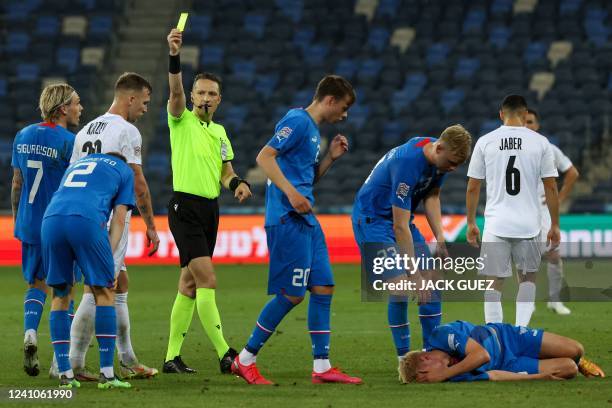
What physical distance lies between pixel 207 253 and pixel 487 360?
245 centimetres

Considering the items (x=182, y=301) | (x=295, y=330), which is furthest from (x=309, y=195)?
(x=295, y=330)

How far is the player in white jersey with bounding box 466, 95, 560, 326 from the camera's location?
34.1 feet

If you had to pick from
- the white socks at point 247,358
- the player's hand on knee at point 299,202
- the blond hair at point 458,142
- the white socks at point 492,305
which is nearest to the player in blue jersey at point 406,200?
the blond hair at point 458,142

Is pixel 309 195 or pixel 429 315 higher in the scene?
pixel 309 195

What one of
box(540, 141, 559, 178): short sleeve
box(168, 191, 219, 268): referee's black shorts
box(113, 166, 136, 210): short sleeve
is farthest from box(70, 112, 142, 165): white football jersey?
box(540, 141, 559, 178): short sleeve

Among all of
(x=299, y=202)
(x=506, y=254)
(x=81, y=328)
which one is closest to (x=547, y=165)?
(x=506, y=254)

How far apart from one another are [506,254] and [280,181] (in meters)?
2.95

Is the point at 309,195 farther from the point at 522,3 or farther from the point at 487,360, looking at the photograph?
the point at 522,3

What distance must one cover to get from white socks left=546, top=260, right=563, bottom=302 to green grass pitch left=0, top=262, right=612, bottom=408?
0.87ft

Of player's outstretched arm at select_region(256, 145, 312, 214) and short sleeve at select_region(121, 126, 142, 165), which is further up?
short sleeve at select_region(121, 126, 142, 165)

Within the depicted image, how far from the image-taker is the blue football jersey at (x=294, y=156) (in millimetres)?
8391

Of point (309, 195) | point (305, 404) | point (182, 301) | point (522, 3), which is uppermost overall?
point (522, 3)

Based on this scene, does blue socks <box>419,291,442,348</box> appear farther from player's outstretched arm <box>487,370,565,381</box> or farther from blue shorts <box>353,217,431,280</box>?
player's outstretched arm <box>487,370,565,381</box>

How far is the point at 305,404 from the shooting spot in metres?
7.49
